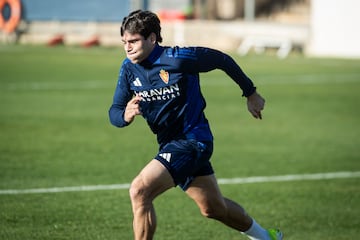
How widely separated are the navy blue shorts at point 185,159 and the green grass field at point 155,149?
1.55 m

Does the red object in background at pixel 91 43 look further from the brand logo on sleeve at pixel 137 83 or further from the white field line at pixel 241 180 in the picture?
the brand logo on sleeve at pixel 137 83

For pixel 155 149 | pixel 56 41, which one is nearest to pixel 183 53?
pixel 155 149

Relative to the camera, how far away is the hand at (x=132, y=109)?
7434mm

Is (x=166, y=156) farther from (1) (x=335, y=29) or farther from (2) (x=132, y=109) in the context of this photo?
(1) (x=335, y=29)

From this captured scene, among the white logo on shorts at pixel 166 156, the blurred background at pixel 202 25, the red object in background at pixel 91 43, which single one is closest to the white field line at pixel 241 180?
the white logo on shorts at pixel 166 156

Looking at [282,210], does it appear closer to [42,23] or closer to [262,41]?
[262,41]

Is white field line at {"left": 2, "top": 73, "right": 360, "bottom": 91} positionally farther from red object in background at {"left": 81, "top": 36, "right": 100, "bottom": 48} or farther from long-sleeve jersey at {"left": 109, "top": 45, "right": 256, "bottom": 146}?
long-sleeve jersey at {"left": 109, "top": 45, "right": 256, "bottom": 146}

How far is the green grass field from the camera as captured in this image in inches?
393

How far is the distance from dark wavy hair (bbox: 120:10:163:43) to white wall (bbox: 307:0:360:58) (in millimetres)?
29117

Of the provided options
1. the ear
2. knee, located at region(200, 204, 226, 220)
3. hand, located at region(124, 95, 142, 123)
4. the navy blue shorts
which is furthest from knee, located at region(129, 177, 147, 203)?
the ear

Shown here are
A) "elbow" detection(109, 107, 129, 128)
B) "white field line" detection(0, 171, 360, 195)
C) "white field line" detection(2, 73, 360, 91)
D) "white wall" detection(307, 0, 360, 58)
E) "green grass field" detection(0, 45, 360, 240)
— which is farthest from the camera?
"white wall" detection(307, 0, 360, 58)

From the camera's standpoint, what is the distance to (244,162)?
46.6 ft

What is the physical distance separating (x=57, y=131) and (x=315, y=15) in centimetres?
2301

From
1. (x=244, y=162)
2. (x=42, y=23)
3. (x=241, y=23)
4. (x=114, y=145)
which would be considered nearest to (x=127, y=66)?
(x=244, y=162)
